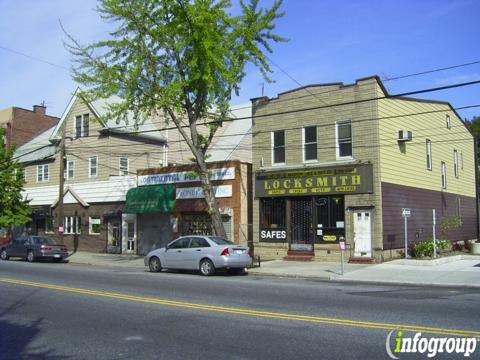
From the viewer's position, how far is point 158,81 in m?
23.2

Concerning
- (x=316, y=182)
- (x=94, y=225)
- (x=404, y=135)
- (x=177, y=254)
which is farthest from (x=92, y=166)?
(x=404, y=135)

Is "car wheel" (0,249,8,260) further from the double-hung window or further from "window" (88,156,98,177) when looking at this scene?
the double-hung window

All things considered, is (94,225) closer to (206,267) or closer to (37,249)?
(37,249)

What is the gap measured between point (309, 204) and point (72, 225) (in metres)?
18.7

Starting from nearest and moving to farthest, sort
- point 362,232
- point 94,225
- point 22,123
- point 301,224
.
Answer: point 362,232 < point 301,224 < point 94,225 < point 22,123

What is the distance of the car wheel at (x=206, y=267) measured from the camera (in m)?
19.3

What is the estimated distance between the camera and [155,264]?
21.4 metres

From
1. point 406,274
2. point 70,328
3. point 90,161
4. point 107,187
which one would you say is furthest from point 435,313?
point 90,161

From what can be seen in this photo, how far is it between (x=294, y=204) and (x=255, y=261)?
3537mm

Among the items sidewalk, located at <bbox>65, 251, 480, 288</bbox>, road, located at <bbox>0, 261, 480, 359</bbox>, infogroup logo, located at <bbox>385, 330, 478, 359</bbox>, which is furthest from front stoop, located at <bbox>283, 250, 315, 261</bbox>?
infogroup logo, located at <bbox>385, 330, 478, 359</bbox>

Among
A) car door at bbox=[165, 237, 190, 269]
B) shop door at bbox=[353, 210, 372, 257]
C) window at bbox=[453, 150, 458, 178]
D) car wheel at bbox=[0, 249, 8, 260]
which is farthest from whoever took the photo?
window at bbox=[453, 150, 458, 178]

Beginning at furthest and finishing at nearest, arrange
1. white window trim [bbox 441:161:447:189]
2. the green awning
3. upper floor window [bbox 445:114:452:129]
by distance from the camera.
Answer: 1. upper floor window [bbox 445:114:452:129]
2. white window trim [bbox 441:161:447:189]
3. the green awning

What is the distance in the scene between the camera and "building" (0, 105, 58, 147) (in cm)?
4625

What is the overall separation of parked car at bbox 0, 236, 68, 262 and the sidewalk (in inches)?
202
